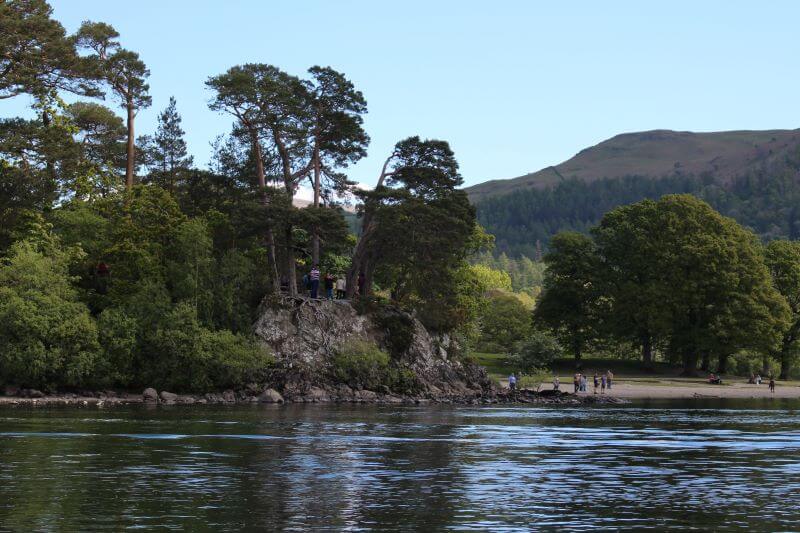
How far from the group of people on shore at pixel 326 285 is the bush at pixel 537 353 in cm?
2374

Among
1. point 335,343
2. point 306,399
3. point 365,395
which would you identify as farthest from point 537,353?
point 306,399

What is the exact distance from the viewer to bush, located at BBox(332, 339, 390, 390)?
82250 millimetres

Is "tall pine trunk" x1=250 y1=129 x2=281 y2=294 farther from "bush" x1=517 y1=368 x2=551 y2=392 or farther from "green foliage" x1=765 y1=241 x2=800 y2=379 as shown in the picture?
"green foliage" x1=765 y1=241 x2=800 y2=379

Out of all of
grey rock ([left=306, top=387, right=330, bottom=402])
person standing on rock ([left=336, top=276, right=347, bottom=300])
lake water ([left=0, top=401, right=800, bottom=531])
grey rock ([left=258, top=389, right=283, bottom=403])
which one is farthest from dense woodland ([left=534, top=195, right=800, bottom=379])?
lake water ([left=0, top=401, right=800, bottom=531])

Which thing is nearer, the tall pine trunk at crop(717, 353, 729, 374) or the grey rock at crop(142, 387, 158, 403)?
the grey rock at crop(142, 387, 158, 403)

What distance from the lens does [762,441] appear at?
49.9 m

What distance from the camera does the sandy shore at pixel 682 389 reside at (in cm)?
9831

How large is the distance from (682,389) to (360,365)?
37.1 m

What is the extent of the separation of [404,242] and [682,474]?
5339 cm

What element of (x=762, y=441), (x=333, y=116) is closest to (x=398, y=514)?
(x=762, y=441)

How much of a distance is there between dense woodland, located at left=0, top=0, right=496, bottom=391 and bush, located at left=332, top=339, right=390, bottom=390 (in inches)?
237

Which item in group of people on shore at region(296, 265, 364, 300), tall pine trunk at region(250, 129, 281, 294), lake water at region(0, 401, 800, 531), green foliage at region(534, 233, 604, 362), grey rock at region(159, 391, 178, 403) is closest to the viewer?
lake water at region(0, 401, 800, 531)

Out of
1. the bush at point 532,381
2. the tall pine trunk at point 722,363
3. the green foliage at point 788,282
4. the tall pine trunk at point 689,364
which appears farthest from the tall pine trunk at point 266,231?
the green foliage at point 788,282

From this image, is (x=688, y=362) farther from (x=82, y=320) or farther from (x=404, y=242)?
(x=82, y=320)
